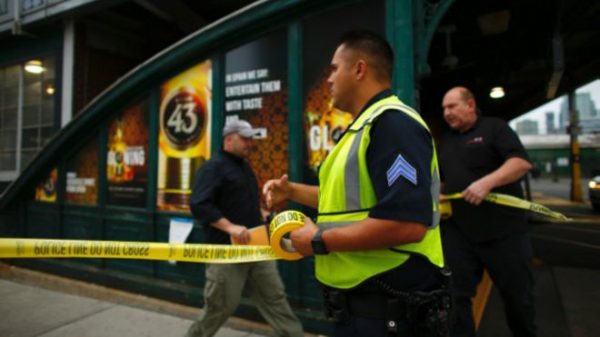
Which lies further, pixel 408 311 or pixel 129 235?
pixel 129 235

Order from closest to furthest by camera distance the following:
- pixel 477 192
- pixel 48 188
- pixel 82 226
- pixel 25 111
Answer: pixel 477 192, pixel 82 226, pixel 48 188, pixel 25 111

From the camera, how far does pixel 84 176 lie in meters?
5.87

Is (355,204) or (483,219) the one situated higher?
(355,204)

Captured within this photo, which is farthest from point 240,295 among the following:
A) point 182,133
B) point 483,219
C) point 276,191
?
point 182,133

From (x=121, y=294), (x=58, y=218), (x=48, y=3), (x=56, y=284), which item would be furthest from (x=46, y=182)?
(x=48, y=3)

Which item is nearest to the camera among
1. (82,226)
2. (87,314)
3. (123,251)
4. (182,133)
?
(123,251)

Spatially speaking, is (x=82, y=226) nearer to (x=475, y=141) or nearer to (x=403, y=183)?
(x=475, y=141)

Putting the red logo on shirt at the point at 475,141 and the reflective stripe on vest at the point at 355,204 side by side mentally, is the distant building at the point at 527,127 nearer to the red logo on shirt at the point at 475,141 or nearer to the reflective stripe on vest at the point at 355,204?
the red logo on shirt at the point at 475,141

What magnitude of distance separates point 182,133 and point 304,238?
3575 millimetres

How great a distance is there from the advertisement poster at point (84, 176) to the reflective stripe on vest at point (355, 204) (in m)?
4.94

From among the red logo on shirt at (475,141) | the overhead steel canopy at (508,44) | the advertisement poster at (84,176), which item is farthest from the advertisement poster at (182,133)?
the red logo on shirt at (475,141)

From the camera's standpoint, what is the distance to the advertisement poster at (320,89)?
13.0 feet

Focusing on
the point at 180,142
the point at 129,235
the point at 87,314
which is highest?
the point at 180,142

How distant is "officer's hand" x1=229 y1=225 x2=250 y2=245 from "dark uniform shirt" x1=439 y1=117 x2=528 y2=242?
1.62m
